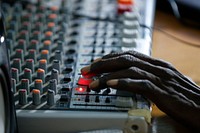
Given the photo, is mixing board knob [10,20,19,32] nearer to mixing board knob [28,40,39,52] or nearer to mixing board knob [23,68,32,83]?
mixing board knob [28,40,39,52]

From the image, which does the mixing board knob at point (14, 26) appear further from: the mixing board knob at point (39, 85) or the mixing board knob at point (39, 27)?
the mixing board knob at point (39, 85)

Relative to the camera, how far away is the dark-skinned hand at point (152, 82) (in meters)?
0.93

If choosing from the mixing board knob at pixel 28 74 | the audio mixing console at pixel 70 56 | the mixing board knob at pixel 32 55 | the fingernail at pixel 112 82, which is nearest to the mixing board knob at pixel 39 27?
the audio mixing console at pixel 70 56

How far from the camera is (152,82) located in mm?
958

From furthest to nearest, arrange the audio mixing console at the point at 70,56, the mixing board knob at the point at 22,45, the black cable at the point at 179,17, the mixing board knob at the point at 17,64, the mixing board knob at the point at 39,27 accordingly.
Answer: the black cable at the point at 179,17 → the mixing board knob at the point at 39,27 → the mixing board knob at the point at 22,45 → the mixing board knob at the point at 17,64 → the audio mixing console at the point at 70,56

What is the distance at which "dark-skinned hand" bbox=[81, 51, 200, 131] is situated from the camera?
3.05 feet

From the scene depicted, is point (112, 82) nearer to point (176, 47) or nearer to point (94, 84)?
point (94, 84)

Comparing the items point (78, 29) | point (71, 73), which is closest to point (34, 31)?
point (78, 29)

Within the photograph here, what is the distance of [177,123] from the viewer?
965mm

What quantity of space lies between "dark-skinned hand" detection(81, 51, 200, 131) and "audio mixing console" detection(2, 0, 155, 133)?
0.10 feet

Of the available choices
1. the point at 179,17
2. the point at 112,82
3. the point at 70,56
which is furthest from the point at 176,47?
the point at 112,82

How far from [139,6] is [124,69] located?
0.52m

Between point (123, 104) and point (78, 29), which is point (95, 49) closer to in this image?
point (78, 29)

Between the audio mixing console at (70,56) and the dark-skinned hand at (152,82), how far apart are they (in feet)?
0.10
